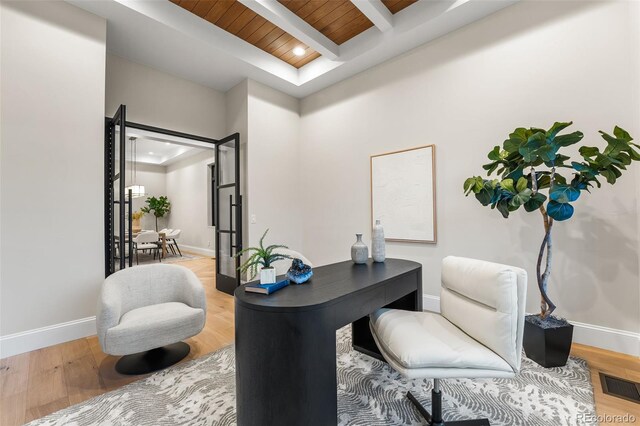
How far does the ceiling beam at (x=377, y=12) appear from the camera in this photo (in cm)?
277

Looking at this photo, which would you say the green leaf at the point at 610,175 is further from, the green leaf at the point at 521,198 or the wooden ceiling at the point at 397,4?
the wooden ceiling at the point at 397,4

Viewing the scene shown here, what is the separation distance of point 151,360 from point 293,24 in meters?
3.55

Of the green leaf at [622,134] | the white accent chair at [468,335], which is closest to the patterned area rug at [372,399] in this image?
the white accent chair at [468,335]

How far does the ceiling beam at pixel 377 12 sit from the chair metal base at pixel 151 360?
11.9 ft

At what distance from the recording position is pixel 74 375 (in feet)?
6.77

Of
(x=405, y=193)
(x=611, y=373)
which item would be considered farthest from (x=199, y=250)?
(x=611, y=373)

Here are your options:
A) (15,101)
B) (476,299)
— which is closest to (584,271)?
(476,299)

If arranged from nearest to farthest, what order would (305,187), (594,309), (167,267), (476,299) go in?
(476,299)
(594,309)
(167,267)
(305,187)

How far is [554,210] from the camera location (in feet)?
6.70

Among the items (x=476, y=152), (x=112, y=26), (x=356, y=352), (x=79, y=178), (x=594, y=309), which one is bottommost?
(x=356, y=352)

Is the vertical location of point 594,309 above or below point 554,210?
below

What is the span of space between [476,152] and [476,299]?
6.44 feet

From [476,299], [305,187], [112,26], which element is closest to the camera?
[476,299]

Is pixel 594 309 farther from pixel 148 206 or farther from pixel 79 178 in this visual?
pixel 148 206
